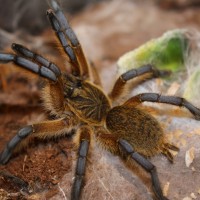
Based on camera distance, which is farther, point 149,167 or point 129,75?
point 129,75

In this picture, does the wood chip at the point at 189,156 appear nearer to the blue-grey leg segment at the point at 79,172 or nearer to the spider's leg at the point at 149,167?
the spider's leg at the point at 149,167

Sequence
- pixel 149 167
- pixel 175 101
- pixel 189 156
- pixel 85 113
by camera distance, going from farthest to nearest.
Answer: pixel 85 113
pixel 175 101
pixel 189 156
pixel 149 167

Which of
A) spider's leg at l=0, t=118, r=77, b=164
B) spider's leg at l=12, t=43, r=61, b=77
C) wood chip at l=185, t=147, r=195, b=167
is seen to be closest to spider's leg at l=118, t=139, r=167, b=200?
wood chip at l=185, t=147, r=195, b=167

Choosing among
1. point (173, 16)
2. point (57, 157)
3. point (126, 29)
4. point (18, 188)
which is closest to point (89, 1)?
point (126, 29)

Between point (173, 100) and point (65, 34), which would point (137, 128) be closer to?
point (173, 100)

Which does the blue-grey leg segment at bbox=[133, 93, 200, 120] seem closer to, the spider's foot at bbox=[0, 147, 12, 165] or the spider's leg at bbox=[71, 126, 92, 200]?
the spider's leg at bbox=[71, 126, 92, 200]

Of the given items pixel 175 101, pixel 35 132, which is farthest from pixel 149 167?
pixel 35 132

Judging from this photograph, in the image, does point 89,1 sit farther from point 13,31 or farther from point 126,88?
point 126,88
